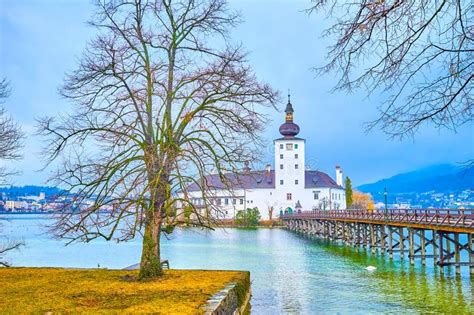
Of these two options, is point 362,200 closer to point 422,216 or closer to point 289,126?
point 289,126

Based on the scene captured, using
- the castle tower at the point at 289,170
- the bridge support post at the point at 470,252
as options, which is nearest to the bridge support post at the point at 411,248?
the bridge support post at the point at 470,252

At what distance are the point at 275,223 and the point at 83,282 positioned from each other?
7143 centimetres

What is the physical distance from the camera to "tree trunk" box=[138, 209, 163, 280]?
48.6 ft

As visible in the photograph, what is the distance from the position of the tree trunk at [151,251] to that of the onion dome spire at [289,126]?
76.0m

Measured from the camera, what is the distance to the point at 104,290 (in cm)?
1301

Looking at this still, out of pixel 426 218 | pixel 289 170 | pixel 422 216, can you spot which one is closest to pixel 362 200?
pixel 289 170

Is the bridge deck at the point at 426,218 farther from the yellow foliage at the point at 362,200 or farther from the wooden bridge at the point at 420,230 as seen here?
the yellow foliage at the point at 362,200

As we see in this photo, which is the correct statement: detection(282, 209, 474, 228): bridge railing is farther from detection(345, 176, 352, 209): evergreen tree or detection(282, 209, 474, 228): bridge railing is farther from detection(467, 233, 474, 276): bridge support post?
detection(345, 176, 352, 209): evergreen tree

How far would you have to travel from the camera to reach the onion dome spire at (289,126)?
296 feet

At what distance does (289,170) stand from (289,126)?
25.5 feet

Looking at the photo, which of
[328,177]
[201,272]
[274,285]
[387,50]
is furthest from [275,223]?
[387,50]

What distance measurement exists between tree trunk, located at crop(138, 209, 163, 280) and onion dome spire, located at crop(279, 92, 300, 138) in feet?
249

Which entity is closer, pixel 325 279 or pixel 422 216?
pixel 325 279

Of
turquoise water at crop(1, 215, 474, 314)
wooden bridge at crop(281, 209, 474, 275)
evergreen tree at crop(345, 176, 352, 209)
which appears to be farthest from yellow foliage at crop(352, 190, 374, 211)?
turquoise water at crop(1, 215, 474, 314)
